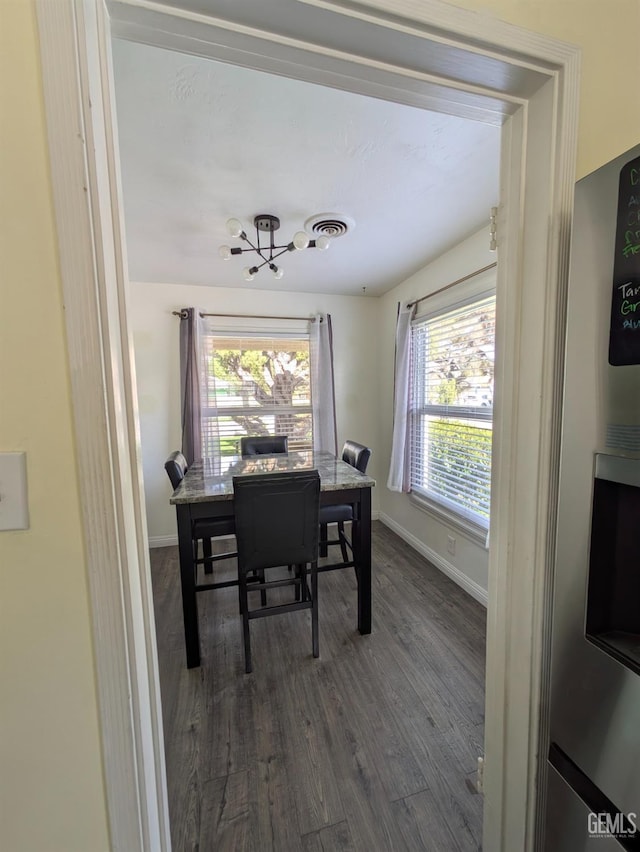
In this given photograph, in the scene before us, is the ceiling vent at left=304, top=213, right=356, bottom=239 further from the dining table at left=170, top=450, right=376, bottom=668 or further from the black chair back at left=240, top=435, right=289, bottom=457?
the black chair back at left=240, top=435, right=289, bottom=457

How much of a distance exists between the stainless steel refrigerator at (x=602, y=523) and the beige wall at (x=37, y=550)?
2.80 feet

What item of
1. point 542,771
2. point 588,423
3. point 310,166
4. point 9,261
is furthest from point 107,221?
point 542,771

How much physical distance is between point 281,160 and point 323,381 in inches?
83.5

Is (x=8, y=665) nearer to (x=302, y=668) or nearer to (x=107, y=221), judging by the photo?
(x=107, y=221)

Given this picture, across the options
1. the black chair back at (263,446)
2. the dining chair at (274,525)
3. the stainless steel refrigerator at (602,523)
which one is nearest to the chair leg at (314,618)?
the dining chair at (274,525)

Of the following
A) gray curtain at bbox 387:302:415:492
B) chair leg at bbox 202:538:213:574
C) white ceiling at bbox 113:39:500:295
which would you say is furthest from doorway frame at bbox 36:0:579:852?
gray curtain at bbox 387:302:415:492

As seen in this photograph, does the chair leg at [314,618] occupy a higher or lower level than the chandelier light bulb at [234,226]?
lower

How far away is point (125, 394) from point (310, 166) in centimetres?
147

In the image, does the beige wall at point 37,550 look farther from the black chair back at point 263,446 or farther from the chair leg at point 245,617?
the black chair back at point 263,446

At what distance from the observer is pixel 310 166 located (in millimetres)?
1509

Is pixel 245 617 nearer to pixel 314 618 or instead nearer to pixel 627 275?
pixel 314 618

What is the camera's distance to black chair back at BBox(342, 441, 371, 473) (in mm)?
2512

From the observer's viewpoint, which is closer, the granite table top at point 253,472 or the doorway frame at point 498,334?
the doorway frame at point 498,334

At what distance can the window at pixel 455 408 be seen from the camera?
2.19 m
